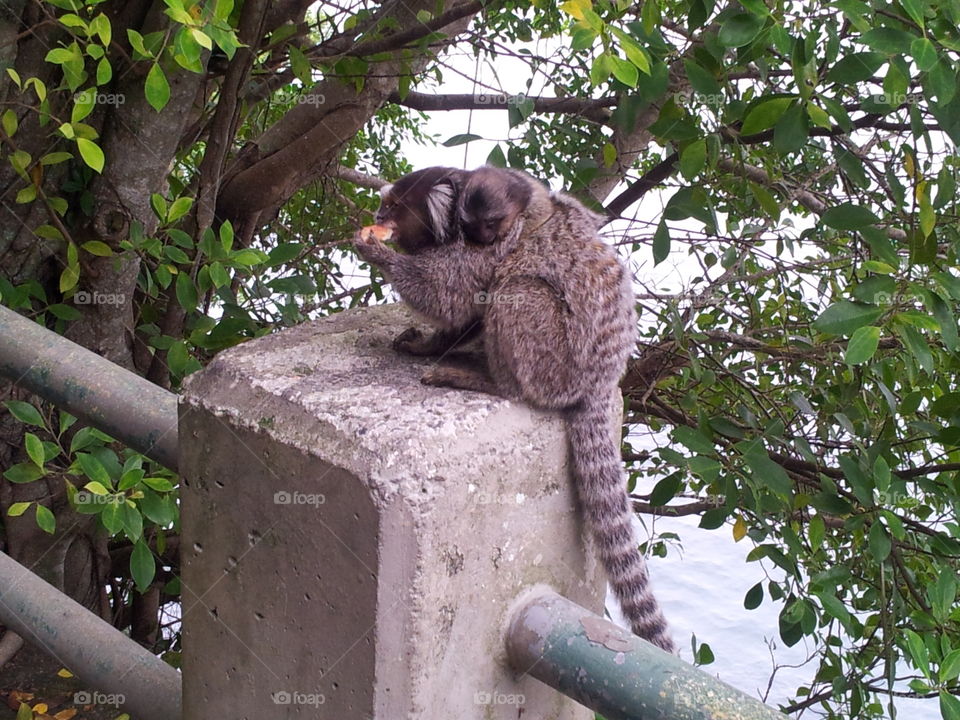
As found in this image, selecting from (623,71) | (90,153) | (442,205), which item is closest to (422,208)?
(442,205)

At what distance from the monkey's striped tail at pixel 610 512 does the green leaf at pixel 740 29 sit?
2.71 feet

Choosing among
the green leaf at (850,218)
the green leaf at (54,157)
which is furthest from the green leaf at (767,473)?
the green leaf at (54,157)

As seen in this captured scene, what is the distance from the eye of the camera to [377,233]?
2025 mm

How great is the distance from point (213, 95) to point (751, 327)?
2.14 meters

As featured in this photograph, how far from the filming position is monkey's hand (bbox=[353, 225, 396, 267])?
6.42ft

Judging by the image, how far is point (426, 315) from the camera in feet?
6.47

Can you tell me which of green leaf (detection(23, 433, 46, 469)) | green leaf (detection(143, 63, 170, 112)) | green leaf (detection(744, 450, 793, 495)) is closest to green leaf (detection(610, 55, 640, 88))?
green leaf (detection(143, 63, 170, 112))

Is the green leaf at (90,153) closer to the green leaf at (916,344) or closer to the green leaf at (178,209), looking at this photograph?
the green leaf at (178,209)

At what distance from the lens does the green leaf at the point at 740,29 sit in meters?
1.92

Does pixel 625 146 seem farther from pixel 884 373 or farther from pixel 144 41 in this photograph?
pixel 144 41

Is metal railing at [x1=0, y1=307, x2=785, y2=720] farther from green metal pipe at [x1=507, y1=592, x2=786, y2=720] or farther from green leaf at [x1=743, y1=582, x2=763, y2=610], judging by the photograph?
green leaf at [x1=743, y1=582, x2=763, y2=610]

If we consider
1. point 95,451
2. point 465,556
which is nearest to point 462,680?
point 465,556

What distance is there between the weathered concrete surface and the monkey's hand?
56cm

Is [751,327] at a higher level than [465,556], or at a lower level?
higher
